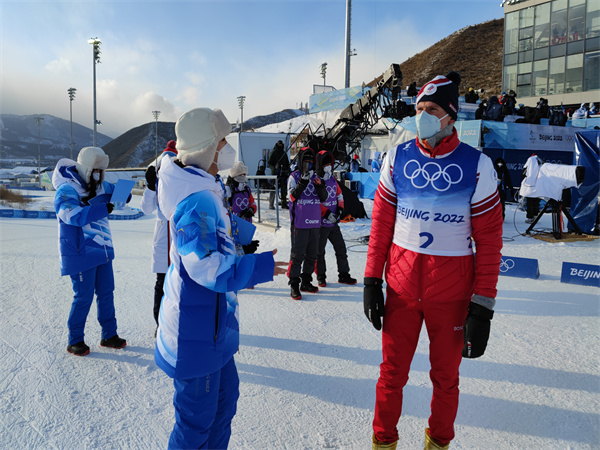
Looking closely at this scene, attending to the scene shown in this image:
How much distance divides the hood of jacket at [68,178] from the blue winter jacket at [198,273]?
6.15 ft

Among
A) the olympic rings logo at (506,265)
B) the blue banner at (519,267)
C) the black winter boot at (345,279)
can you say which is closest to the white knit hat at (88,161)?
the black winter boot at (345,279)

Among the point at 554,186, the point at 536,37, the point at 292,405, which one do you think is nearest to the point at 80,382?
the point at 292,405

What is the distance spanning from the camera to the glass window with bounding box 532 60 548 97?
3275cm

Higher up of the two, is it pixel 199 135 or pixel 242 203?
pixel 199 135

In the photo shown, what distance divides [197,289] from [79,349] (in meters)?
2.20

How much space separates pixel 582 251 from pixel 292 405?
7.41 metres

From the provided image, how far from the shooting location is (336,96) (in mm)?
23781

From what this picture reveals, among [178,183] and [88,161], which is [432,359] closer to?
[178,183]

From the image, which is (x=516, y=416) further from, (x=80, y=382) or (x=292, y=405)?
(x=80, y=382)

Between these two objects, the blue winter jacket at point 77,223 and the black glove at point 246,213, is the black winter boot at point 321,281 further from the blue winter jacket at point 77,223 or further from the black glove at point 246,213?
the blue winter jacket at point 77,223

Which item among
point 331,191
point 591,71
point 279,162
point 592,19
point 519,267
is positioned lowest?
point 519,267

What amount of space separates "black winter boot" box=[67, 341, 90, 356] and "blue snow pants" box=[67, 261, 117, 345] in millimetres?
31

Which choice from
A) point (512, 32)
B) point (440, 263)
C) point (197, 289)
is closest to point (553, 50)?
point (512, 32)

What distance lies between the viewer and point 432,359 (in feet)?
6.70
